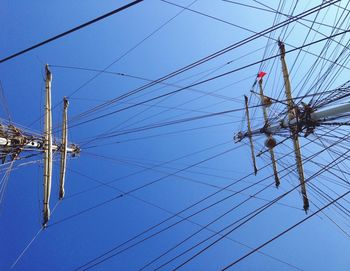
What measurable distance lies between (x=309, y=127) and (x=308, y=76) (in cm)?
166

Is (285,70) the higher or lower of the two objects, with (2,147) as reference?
higher

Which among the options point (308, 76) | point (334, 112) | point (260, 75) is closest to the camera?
point (334, 112)

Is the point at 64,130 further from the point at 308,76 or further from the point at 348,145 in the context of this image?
the point at 348,145

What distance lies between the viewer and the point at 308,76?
28.6 feet

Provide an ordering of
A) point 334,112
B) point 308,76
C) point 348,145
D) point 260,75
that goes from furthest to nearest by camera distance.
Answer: point 260,75 < point 308,76 < point 348,145 < point 334,112

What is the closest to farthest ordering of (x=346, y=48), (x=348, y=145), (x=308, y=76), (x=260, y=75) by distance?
(x=346, y=48) < (x=348, y=145) < (x=308, y=76) < (x=260, y=75)

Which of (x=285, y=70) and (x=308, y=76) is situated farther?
(x=285, y=70)

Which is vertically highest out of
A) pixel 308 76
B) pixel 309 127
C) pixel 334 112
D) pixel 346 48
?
pixel 308 76

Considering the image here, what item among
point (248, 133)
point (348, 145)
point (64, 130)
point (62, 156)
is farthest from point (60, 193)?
point (348, 145)

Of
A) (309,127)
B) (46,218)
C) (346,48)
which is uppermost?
(346,48)

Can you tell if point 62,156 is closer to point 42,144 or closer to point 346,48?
point 42,144

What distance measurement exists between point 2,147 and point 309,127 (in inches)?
354

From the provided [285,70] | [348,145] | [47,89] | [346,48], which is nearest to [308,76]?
[346,48]

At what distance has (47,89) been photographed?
11109 mm
